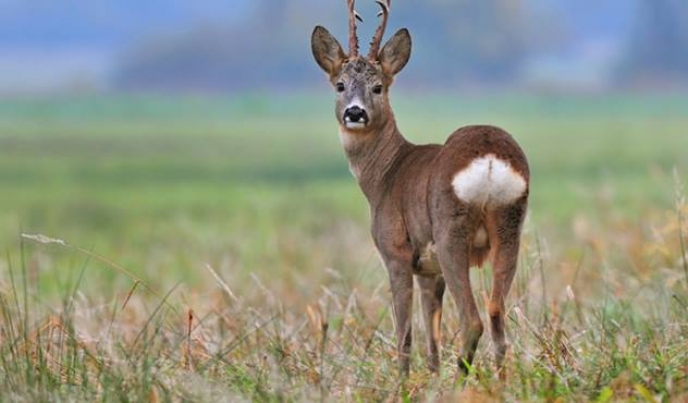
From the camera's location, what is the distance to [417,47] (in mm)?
151625

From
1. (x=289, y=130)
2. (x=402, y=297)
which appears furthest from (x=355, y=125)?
(x=289, y=130)

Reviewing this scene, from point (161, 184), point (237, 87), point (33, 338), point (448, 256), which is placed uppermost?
point (448, 256)

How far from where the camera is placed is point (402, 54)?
820 centimetres

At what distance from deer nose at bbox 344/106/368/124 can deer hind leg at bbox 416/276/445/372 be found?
0.79 meters

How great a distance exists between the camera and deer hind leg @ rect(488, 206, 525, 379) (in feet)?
22.7

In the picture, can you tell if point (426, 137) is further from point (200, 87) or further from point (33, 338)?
point (200, 87)

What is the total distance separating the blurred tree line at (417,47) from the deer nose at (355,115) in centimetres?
13958

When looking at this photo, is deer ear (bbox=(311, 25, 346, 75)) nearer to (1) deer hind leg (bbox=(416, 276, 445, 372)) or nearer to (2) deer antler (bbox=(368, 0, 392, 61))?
(2) deer antler (bbox=(368, 0, 392, 61))

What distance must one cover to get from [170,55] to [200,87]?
516 cm

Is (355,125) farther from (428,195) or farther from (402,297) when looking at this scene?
(402,297)

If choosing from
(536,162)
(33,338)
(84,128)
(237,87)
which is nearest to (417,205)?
(33,338)

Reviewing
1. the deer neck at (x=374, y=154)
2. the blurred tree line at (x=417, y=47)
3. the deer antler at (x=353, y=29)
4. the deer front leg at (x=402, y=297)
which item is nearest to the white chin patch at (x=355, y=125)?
the deer neck at (x=374, y=154)

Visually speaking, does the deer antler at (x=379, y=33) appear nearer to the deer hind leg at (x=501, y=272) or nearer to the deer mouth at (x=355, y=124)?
the deer mouth at (x=355, y=124)

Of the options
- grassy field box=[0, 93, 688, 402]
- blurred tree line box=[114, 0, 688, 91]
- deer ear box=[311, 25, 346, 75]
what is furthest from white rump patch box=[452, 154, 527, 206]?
blurred tree line box=[114, 0, 688, 91]
